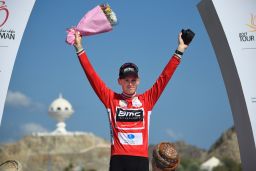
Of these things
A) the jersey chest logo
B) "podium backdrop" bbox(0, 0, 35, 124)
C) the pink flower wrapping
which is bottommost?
the jersey chest logo

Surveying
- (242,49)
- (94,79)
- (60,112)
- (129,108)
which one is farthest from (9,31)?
(60,112)

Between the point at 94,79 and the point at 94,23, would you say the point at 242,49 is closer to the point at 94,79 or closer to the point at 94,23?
the point at 94,23

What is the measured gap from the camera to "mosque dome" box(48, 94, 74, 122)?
37.1 metres

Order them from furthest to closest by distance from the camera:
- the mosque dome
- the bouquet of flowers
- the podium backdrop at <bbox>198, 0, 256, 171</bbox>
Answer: the mosque dome
the podium backdrop at <bbox>198, 0, 256, 171</bbox>
the bouquet of flowers

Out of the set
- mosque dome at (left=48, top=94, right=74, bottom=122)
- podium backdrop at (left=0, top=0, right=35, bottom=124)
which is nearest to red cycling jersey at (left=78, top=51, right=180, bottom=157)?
podium backdrop at (left=0, top=0, right=35, bottom=124)

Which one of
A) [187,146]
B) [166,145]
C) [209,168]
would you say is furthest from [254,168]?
[187,146]

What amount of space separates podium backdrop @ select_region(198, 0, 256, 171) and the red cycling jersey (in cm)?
197

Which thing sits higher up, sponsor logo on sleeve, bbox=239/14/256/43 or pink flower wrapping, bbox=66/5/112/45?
pink flower wrapping, bbox=66/5/112/45

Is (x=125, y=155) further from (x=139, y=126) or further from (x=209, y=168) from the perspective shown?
(x=209, y=168)

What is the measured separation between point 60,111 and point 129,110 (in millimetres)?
32128

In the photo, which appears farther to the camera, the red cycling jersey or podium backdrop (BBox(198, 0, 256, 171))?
podium backdrop (BBox(198, 0, 256, 171))

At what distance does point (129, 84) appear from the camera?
4.98m

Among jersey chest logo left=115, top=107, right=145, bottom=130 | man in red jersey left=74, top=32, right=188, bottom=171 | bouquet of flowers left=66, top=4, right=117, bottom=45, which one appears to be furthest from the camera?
bouquet of flowers left=66, top=4, right=117, bottom=45

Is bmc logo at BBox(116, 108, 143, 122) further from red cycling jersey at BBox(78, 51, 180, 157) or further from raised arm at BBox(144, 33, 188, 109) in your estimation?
raised arm at BBox(144, 33, 188, 109)
